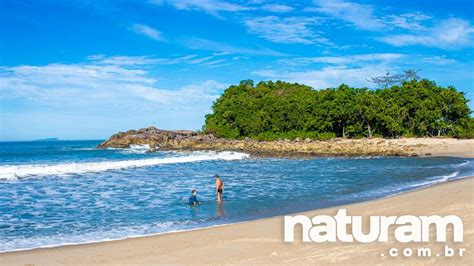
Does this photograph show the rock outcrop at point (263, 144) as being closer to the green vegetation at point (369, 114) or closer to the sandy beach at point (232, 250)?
the green vegetation at point (369, 114)

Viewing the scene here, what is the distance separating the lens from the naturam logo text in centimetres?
798

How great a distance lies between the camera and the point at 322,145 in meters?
47.9

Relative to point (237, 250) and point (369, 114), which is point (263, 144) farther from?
point (237, 250)

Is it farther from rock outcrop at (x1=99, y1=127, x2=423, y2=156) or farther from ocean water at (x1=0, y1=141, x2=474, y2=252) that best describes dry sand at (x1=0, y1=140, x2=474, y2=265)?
rock outcrop at (x1=99, y1=127, x2=423, y2=156)

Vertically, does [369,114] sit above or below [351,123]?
above

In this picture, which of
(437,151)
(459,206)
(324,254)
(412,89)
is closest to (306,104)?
(412,89)

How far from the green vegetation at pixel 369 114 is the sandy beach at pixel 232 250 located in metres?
47.9

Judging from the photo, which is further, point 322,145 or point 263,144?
point 263,144

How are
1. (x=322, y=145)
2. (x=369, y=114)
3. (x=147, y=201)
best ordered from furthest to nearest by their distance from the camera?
(x=369, y=114), (x=322, y=145), (x=147, y=201)

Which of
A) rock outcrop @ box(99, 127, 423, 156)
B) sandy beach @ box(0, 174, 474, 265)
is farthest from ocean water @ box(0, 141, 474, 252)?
rock outcrop @ box(99, 127, 423, 156)

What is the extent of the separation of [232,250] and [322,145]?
41.4m

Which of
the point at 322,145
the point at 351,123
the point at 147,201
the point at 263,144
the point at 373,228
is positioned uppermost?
the point at 351,123

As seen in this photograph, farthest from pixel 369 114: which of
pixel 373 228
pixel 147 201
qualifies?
pixel 373 228

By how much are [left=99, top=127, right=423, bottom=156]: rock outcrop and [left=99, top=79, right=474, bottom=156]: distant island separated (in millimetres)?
96
